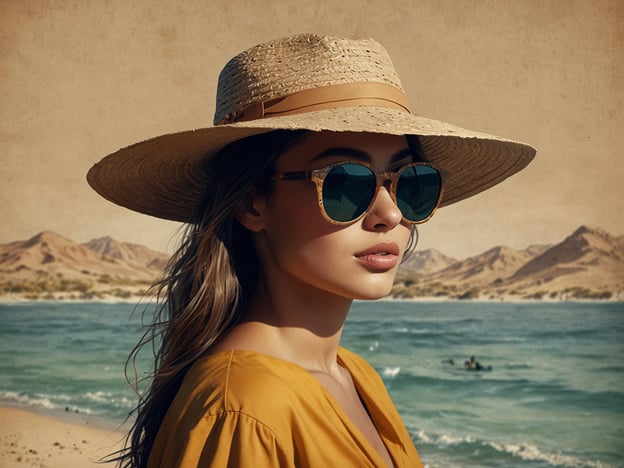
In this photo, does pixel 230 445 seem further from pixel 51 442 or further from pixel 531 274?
pixel 531 274

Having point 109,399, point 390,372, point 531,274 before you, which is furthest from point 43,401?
point 531,274

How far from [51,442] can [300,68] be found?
8394 millimetres

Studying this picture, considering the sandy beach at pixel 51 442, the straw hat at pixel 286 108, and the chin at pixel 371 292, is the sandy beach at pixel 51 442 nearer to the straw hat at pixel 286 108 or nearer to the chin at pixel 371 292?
the straw hat at pixel 286 108

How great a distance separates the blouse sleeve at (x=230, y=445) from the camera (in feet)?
3.42

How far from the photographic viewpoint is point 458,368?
1415 centimetres

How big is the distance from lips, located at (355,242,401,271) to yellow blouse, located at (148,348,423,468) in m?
0.18

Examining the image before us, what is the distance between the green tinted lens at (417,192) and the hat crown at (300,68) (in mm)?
144

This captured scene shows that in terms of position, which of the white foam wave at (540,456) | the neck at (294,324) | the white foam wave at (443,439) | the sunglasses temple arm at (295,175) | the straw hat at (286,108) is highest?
the straw hat at (286,108)

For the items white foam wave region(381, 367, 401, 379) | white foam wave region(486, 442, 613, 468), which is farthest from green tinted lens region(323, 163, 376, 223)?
white foam wave region(381, 367, 401, 379)

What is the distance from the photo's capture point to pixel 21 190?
15.2m

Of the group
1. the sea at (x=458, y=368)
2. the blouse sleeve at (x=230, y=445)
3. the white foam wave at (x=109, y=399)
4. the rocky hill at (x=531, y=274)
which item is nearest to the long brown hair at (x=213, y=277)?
the blouse sleeve at (x=230, y=445)

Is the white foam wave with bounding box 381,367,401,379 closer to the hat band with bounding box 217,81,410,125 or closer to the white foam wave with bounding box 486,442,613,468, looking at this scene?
the white foam wave with bounding box 486,442,613,468

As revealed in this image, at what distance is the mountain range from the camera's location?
1498 cm

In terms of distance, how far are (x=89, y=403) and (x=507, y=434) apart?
566 centimetres
